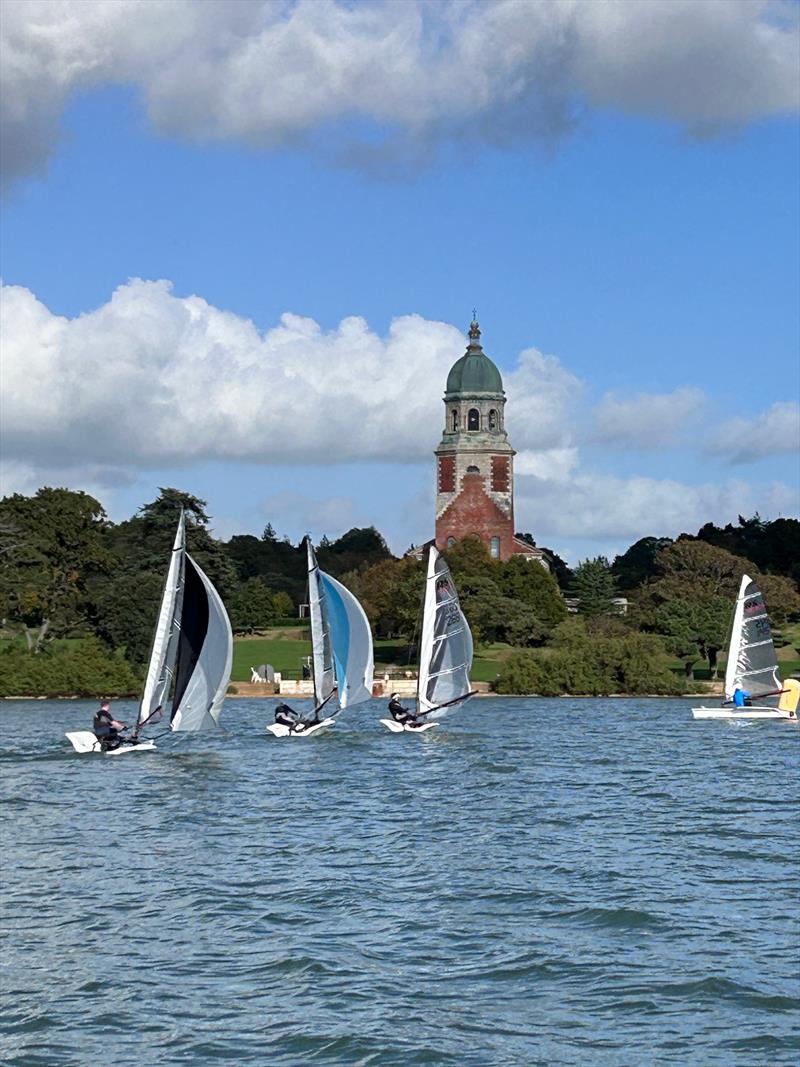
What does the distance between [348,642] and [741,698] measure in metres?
16.7

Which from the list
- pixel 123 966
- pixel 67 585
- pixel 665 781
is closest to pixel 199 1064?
pixel 123 966

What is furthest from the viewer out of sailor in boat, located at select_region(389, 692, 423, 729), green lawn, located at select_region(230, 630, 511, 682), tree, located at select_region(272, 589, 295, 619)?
tree, located at select_region(272, 589, 295, 619)

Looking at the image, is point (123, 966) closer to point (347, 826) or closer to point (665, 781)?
point (347, 826)

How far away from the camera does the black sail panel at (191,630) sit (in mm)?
45688

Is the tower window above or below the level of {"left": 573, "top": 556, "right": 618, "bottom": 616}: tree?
above

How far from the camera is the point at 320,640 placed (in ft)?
178

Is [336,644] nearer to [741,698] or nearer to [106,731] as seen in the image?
[106,731]

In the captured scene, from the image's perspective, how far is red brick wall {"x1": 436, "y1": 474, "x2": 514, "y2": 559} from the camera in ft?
465

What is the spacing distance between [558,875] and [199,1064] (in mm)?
11165

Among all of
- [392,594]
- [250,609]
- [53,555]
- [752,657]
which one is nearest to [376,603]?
[392,594]

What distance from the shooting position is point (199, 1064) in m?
16.2

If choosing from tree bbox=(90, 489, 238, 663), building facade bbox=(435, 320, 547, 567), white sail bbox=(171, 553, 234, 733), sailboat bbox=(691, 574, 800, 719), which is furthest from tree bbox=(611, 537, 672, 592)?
white sail bbox=(171, 553, 234, 733)

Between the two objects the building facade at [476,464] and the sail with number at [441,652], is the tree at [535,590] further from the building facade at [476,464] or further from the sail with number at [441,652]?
the sail with number at [441,652]

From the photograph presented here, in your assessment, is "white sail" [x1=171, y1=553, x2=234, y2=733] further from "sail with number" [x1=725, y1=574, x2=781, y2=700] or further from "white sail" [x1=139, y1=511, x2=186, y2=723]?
"sail with number" [x1=725, y1=574, x2=781, y2=700]
